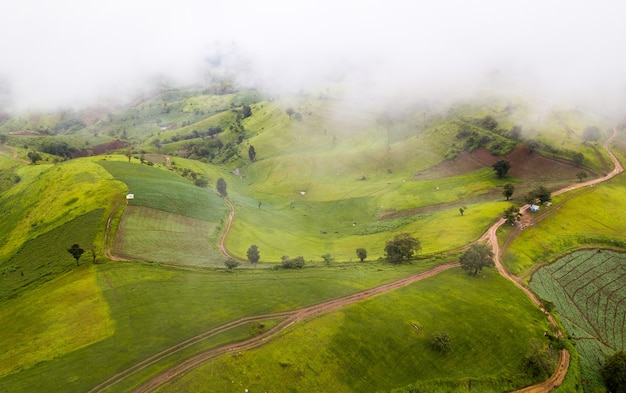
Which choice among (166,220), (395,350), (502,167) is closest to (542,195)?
(502,167)

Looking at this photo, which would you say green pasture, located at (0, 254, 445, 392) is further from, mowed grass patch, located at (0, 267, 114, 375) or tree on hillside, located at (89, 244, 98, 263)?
tree on hillside, located at (89, 244, 98, 263)

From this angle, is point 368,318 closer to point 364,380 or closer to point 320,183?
point 364,380

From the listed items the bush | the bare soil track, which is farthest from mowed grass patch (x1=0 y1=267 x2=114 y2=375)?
the bush

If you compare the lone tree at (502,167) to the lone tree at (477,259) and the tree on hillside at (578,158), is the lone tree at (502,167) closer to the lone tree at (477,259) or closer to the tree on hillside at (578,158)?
the tree on hillside at (578,158)

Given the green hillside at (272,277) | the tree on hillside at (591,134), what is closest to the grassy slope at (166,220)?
the green hillside at (272,277)

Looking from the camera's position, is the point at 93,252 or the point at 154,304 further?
the point at 93,252

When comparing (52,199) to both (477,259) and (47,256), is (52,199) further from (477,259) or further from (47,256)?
(477,259)

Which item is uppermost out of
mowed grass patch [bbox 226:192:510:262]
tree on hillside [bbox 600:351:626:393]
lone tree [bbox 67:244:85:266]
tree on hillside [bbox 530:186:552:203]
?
lone tree [bbox 67:244:85:266]
